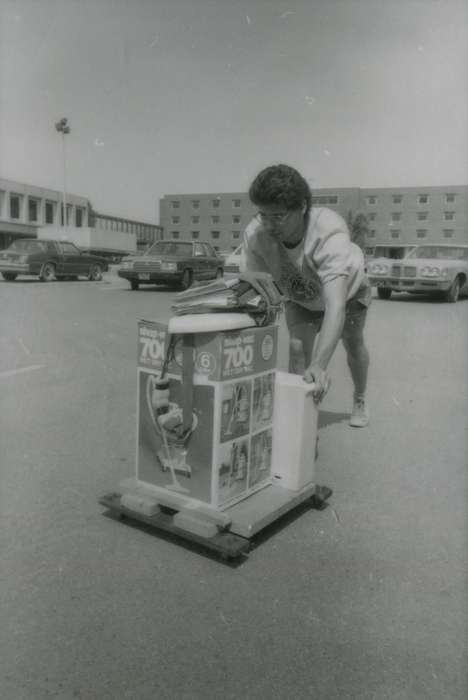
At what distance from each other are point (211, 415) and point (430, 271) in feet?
42.2

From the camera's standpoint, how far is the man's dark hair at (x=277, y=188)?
8.16 feet

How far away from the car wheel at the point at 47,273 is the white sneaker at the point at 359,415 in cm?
1575

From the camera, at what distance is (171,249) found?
1628 centimetres

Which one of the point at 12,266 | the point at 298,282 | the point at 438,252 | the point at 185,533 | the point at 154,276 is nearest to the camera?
the point at 185,533

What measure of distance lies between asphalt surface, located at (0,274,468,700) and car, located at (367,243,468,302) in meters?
10.7

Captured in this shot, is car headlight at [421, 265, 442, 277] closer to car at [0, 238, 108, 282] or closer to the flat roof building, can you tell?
car at [0, 238, 108, 282]

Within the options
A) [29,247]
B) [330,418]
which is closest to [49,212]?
[29,247]

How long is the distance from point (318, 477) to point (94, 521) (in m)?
1.20

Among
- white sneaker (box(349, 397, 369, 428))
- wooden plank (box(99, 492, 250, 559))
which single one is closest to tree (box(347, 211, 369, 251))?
white sneaker (box(349, 397, 369, 428))

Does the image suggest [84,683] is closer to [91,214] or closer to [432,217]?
[91,214]

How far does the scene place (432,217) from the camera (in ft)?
266

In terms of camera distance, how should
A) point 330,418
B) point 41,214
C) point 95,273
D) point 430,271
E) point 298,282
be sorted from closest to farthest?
point 298,282 → point 330,418 → point 430,271 → point 95,273 → point 41,214

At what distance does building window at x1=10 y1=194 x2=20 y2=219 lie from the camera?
193 ft

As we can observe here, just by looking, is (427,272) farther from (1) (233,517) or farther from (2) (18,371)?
(1) (233,517)
